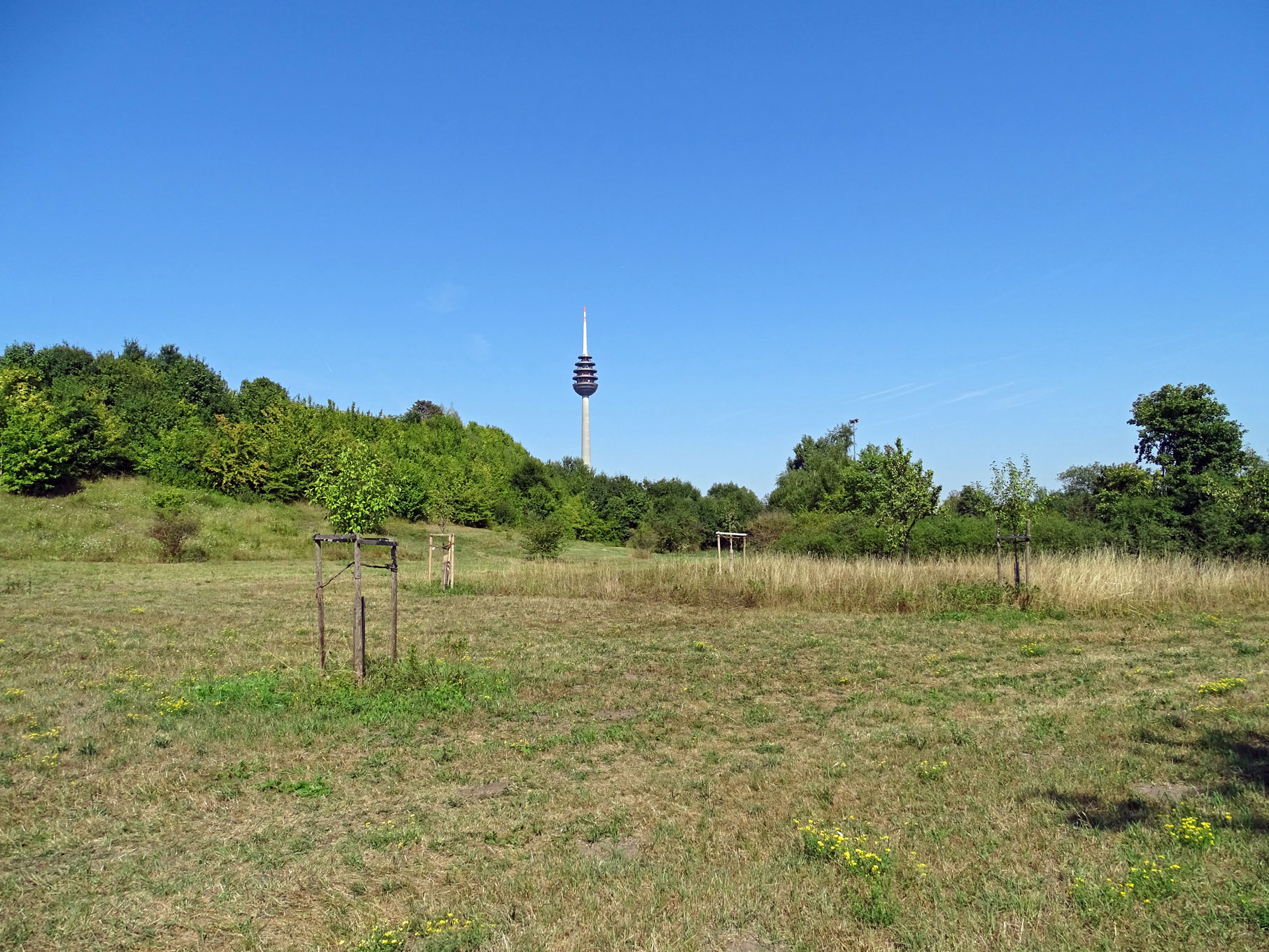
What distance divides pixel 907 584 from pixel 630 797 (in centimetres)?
1408

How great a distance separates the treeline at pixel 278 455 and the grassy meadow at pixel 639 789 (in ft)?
73.4

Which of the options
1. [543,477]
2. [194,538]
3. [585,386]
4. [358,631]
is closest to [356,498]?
[194,538]

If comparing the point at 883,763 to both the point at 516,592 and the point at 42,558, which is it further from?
the point at 42,558

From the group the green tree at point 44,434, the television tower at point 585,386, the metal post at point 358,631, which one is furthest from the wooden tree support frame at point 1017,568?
the television tower at point 585,386

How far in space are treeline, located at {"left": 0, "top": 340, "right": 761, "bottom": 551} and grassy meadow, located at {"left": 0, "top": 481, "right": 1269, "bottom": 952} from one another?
22360 mm

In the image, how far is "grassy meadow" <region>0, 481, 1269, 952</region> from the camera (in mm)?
3869

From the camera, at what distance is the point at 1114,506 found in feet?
93.2

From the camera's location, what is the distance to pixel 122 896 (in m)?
4.23

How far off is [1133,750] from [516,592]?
58.3 ft

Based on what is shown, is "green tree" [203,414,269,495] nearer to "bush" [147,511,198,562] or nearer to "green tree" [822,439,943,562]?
"bush" [147,511,198,562]

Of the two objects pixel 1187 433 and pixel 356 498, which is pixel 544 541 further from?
pixel 1187 433

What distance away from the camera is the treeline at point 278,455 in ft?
128

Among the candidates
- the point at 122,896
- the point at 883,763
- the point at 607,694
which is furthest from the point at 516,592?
the point at 122,896

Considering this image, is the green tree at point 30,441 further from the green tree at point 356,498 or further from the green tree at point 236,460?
the green tree at point 356,498
